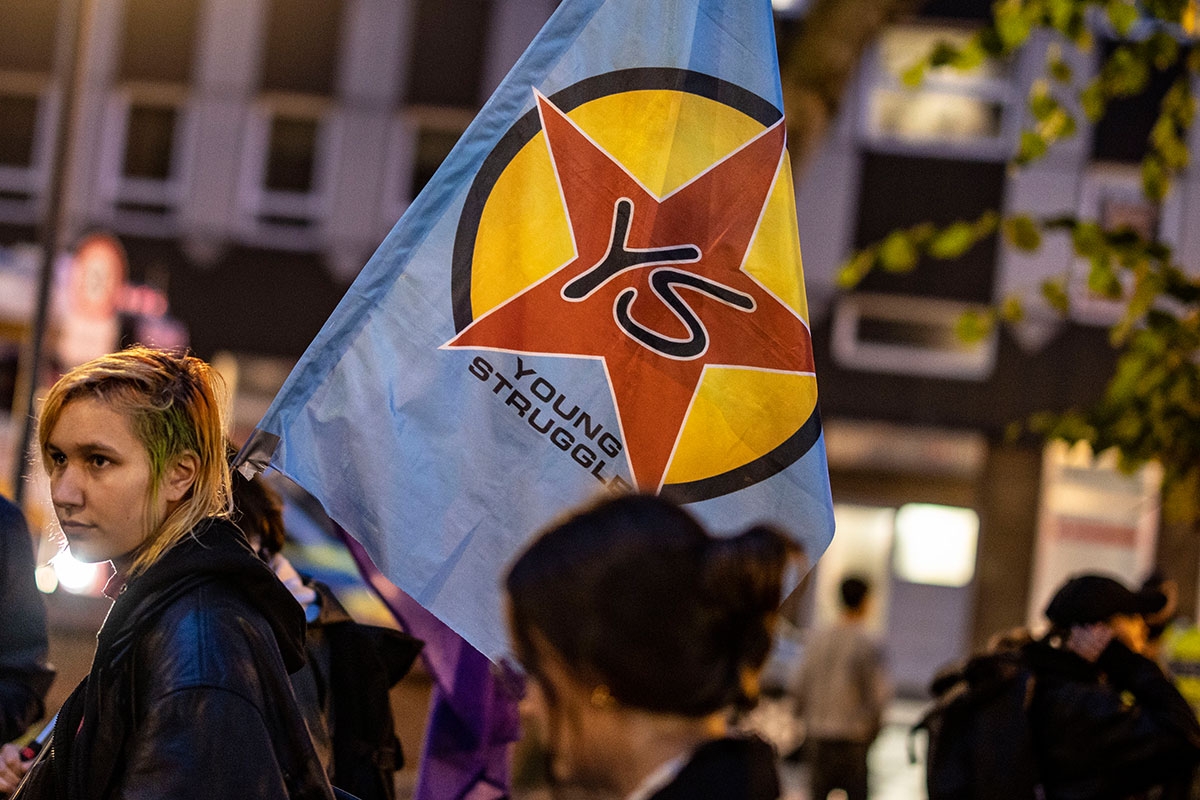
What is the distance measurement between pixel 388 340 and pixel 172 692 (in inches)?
40.6

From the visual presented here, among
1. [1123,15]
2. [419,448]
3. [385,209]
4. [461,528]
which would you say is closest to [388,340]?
[419,448]

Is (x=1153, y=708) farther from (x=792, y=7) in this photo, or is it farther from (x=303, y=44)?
(x=303, y=44)

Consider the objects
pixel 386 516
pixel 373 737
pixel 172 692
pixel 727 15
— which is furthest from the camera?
pixel 373 737

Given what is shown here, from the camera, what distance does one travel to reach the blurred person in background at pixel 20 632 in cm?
329

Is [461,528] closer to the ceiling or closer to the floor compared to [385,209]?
closer to the floor

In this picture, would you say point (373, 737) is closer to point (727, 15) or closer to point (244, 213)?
point (727, 15)

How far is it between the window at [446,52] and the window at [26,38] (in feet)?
17.2

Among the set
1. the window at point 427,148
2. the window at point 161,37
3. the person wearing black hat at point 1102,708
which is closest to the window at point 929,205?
the window at point 427,148

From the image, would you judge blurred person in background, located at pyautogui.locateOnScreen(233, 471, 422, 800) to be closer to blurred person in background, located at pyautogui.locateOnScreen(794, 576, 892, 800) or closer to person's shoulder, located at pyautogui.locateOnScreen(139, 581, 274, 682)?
person's shoulder, located at pyautogui.locateOnScreen(139, 581, 274, 682)

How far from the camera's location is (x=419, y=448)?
2.91 m

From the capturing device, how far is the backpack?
514cm

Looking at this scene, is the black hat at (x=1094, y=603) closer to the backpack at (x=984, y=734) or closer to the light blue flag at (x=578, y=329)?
the backpack at (x=984, y=734)

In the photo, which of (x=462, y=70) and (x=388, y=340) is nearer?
(x=388, y=340)

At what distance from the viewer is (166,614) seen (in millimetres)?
2125
